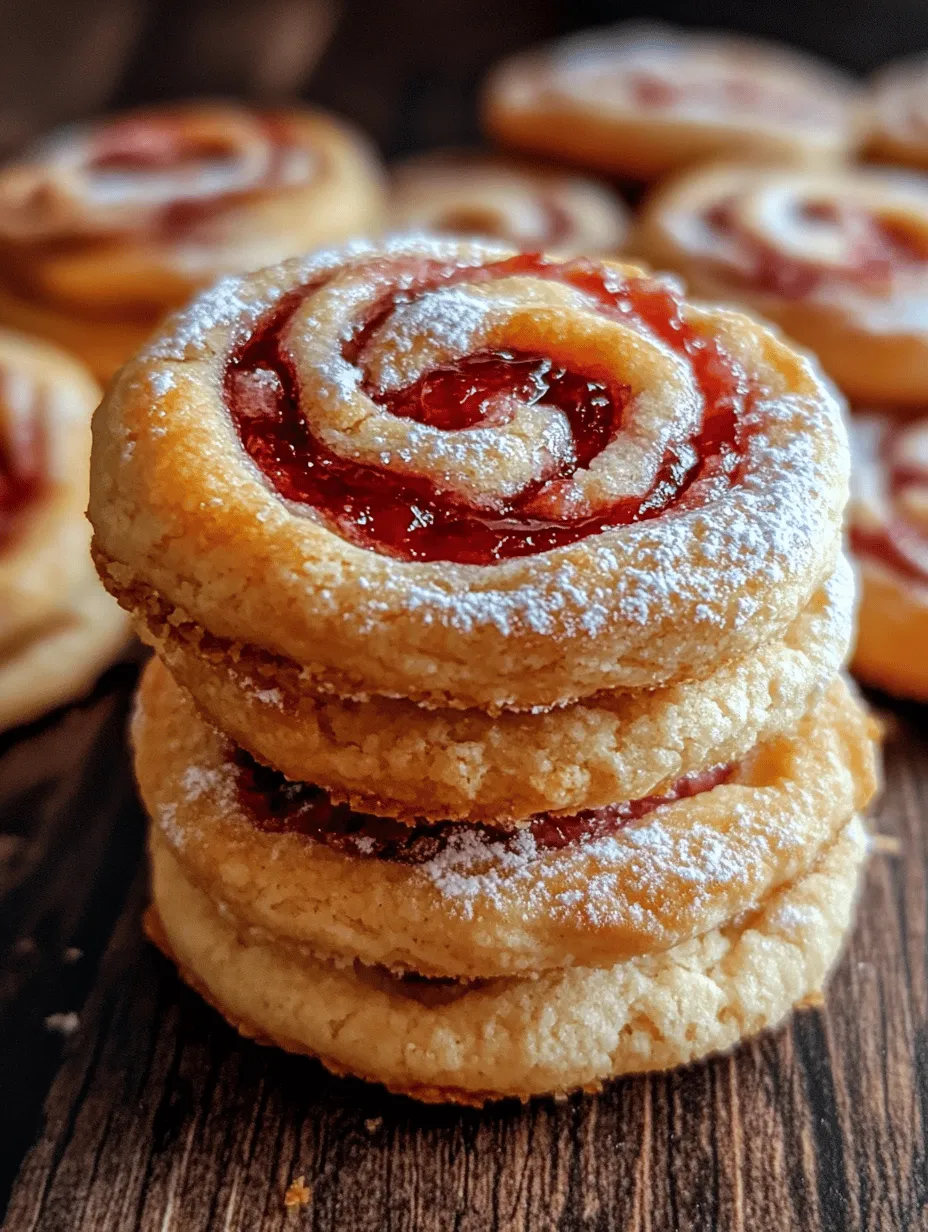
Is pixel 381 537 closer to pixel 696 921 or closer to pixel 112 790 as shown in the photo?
pixel 696 921

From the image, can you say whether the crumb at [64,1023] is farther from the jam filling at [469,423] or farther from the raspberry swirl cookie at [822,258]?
the raspberry swirl cookie at [822,258]

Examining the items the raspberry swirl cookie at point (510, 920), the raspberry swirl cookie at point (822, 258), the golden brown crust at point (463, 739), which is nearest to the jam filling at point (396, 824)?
the raspberry swirl cookie at point (510, 920)

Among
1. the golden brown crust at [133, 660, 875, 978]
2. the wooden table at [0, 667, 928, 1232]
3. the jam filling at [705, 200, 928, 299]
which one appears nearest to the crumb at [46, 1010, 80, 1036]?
the wooden table at [0, 667, 928, 1232]

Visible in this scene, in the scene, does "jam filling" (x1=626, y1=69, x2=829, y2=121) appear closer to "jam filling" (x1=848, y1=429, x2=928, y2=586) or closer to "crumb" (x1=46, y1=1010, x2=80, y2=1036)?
"jam filling" (x1=848, y1=429, x2=928, y2=586)

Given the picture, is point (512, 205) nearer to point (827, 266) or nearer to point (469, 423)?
point (827, 266)

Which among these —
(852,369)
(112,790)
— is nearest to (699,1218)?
(112,790)

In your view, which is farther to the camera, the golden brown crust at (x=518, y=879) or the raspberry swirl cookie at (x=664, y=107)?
the raspberry swirl cookie at (x=664, y=107)

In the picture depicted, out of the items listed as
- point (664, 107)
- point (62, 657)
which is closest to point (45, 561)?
point (62, 657)

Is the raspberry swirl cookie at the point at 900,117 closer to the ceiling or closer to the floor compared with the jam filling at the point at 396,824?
closer to the floor
